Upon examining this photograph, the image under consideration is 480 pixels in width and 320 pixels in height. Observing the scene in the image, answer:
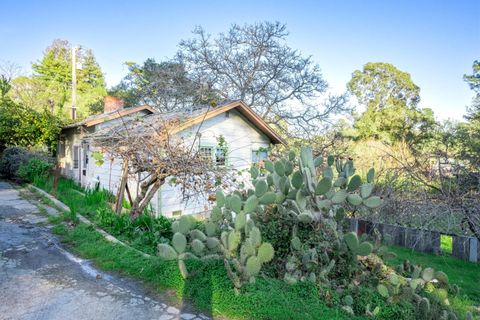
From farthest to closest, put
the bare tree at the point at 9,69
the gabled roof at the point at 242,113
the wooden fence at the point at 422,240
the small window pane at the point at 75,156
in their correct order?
the bare tree at the point at 9,69
the small window pane at the point at 75,156
the gabled roof at the point at 242,113
the wooden fence at the point at 422,240

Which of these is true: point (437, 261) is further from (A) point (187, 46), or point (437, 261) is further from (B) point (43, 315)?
(A) point (187, 46)

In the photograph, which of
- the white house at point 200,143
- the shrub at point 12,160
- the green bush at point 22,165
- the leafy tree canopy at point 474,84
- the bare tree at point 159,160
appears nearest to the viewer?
the bare tree at point 159,160

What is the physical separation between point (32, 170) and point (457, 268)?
51.1ft

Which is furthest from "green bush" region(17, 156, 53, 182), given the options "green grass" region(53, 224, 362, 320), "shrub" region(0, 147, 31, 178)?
"green grass" region(53, 224, 362, 320)

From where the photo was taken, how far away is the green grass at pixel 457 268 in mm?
5027

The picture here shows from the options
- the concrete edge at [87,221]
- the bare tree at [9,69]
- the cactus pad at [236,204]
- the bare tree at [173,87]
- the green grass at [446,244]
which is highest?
the bare tree at [9,69]

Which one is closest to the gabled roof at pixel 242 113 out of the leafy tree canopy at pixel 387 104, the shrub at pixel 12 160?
the shrub at pixel 12 160

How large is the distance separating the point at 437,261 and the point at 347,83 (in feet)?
96.9

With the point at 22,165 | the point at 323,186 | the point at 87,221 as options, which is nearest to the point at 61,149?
the point at 22,165

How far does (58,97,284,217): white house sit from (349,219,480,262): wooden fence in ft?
12.6

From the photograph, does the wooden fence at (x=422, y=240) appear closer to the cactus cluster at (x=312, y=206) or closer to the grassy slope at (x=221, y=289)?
→ the grassy slope at (x=221, y=289)

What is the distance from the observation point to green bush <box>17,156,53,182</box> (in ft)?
44.7

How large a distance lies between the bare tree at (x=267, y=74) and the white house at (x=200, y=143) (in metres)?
7.67

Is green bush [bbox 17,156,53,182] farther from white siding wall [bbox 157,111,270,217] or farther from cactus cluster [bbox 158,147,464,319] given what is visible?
cactus cluster [bbox 158,147,464,319]
